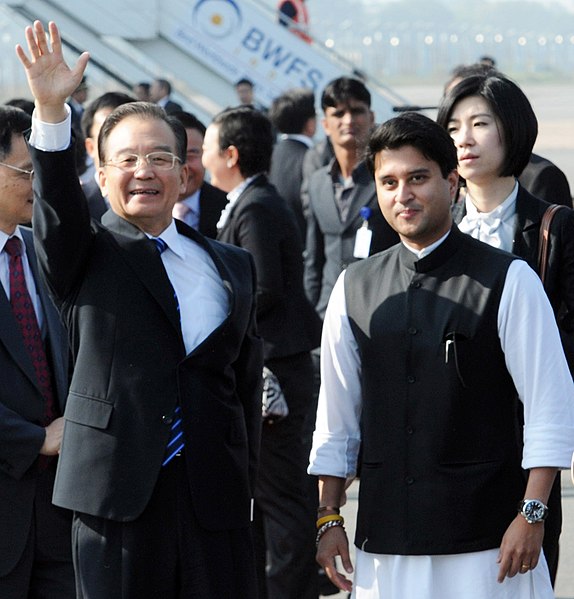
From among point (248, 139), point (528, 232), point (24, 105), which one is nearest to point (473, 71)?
point (248, 139)

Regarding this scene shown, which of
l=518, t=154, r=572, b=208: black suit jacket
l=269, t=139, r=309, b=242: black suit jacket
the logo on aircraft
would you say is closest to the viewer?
l=518, t=154, r=572, b=208: black suit jacket

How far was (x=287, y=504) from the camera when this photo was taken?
208 inches

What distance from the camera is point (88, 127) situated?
6238 mm

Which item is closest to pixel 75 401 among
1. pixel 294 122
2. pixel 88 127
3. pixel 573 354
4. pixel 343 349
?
pixel 343 349

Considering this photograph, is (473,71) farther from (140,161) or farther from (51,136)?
(51,136)

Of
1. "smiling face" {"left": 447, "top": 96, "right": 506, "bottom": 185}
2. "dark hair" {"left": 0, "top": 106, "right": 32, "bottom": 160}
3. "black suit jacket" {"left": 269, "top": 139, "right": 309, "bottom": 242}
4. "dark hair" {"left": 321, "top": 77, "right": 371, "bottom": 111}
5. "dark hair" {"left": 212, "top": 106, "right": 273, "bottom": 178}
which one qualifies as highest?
"black suit jacket" {"left": 269, "top": 139, "right": 309, "bottom": 242}

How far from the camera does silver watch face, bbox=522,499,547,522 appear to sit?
123 inches

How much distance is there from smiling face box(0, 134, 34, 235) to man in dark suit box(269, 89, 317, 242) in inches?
201

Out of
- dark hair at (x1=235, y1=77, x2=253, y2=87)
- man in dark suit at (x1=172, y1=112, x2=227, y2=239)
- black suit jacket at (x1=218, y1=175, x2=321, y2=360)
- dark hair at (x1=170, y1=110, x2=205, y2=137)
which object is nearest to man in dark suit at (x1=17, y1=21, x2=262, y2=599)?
black suit jacket at (x1=218, y1=175, x2=321, y2=360)

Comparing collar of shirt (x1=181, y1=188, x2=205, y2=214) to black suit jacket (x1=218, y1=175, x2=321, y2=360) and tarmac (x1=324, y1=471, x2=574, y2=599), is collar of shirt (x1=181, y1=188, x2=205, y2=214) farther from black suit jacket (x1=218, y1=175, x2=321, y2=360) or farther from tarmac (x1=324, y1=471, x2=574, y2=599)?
tarmac (x1=324, y1=471, x2=574, y2=599)

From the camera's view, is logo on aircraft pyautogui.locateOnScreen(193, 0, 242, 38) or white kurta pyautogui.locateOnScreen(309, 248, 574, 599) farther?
logo on aircraft pyautogui.locateOnScreen(193, 0, 242, 38)

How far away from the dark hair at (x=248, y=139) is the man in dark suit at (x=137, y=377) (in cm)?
188

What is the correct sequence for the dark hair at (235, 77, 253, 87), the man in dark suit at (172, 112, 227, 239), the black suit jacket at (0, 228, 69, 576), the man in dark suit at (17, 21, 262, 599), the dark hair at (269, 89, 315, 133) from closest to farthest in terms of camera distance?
1. the man in dark suit at (17, 21, 262, 599)
2. the black suit jacket at (0, 228, 69, 576)
3. the man in dark suit at (172, 112, 227, 239)
4. the dark hair at (269, 89, 315, 133)
5. the dark hair at (235, 77, 253, 87)

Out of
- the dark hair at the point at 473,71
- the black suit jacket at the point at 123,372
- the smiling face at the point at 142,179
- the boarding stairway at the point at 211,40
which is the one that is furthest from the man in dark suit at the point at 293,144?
the boarding stairway at the point at 211,40
